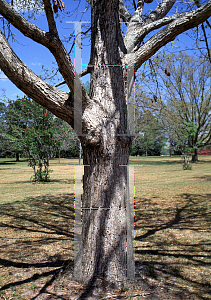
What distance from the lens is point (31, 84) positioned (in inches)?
107

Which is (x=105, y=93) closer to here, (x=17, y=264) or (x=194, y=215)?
(x=17, y=264)

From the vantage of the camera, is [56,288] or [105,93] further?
[105,93]

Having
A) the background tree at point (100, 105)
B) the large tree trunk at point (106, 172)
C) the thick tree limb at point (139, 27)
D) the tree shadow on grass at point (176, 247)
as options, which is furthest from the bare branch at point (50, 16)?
the tree shadow on grass at point (176, 247)

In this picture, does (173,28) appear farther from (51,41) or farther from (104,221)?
(104,221)

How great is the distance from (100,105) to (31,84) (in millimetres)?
855

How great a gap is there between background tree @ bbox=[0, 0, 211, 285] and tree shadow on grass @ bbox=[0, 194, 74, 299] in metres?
0.73

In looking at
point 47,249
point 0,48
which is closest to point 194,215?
point 47,249

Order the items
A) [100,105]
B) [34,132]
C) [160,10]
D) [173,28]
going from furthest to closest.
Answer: [34,132] < [160,10] < [173,28] < [100,105]

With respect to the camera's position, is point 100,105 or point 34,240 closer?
point 100,105

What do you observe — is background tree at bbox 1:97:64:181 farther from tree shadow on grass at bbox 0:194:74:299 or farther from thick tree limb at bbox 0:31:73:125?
thick tree limb at bbox 0:31:73:125

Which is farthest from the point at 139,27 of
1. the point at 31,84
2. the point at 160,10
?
the point at 31,84

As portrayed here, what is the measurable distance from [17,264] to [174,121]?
20.2 metres

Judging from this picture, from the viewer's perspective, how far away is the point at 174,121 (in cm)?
2205

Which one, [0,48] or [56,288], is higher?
[0,48]
